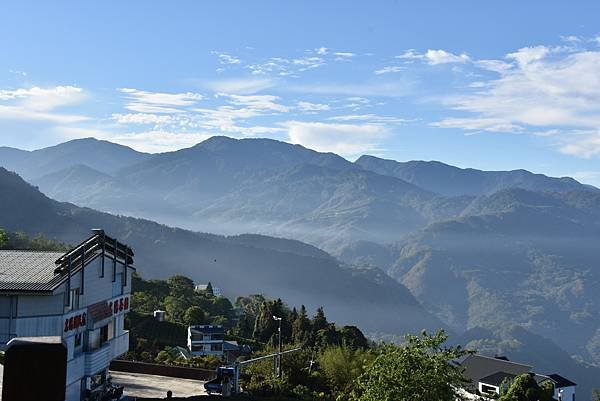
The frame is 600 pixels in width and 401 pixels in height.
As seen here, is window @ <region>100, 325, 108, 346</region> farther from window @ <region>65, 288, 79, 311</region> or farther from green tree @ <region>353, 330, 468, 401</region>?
green tree @ <region>353, 330, 468, 401</region>

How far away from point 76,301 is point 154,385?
14098 mm

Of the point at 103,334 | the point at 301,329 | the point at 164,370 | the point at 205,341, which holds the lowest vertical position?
the point at 205,341

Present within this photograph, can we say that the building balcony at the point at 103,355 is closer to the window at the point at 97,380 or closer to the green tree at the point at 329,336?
the window at the point at 97,380

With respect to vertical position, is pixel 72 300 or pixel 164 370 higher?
pixel 72 300

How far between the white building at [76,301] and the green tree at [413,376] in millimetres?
13913

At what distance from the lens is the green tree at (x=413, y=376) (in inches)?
883

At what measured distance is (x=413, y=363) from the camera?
75.4ft

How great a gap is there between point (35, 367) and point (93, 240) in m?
32.5

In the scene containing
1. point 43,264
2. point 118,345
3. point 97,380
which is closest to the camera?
point 43,264

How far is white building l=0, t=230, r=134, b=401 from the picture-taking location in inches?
1172

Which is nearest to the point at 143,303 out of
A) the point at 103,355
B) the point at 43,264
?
the point at 103,355

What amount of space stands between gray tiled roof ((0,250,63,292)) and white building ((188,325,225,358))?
45394 mm

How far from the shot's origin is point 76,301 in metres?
32.7

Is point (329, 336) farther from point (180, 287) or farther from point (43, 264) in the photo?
point (180, 287)
